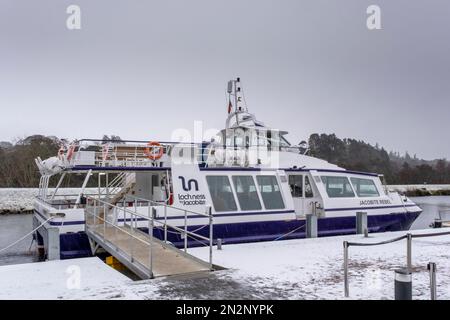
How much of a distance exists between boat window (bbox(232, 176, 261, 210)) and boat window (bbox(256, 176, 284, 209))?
0.96ft

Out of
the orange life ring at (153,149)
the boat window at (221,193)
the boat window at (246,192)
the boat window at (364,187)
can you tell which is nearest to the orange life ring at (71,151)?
the orange life ring at (153,149)

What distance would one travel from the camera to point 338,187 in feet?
54.4

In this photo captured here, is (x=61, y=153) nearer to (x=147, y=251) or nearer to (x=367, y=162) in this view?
(x=147, y=251)

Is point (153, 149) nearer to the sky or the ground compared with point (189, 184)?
nearer to the sky

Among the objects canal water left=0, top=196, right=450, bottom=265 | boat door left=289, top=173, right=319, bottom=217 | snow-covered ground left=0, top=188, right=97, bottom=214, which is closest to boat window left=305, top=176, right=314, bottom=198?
boat door left=289, top=173, right=319, bottom=217

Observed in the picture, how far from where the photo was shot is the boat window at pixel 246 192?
14383 mm

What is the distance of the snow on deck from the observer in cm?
653

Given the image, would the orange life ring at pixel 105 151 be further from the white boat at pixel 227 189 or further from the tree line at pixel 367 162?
the tree line at pixel 367 162

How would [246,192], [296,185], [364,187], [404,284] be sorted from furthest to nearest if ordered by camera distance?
[364,187]
[296,185]
[246,192]
[404,284]

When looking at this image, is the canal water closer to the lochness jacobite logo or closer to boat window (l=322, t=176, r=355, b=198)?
boat window (l=322, t=176, r=355, b=198)

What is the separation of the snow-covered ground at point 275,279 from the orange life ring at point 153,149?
178 inches

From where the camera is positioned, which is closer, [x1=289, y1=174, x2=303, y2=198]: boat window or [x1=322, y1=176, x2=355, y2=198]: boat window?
[x1=322, y1=176, x2=355, y2=198]: boat window

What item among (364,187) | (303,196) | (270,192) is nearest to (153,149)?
(270,192)

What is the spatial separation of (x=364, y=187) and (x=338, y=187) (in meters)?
1.51
